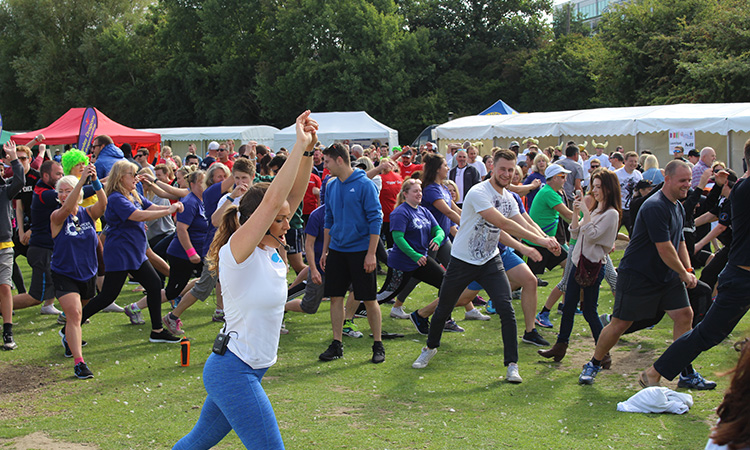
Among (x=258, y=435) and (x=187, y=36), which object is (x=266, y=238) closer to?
(x=258, y=435)

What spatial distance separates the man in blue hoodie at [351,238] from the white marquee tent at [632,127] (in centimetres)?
1507

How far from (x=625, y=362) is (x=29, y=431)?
518 centimetres

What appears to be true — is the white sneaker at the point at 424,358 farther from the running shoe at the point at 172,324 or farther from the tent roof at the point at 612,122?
the tent roof at the point at 612,122

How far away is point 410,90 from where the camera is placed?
47938 mm

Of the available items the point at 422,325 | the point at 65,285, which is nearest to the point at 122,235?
the point at 65,285

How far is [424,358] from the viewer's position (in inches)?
256

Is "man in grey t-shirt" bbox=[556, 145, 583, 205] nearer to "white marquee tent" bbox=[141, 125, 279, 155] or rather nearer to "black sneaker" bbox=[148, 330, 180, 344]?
"black sneaker" bbox=[148, 330, 180, 344]

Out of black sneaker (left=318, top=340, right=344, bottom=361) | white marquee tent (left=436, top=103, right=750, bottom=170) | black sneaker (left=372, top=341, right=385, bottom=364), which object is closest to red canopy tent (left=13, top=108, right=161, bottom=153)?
white marquee tent (left=436, top=103, right=750, bottom=170)

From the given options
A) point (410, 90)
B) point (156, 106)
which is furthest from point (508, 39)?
point (156, 106)

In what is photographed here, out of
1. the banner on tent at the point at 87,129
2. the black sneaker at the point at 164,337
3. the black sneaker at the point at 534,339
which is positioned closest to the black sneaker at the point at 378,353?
the black sneaker at the point at 534,339

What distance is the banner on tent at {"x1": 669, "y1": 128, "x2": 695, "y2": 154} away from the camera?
19.1 metres

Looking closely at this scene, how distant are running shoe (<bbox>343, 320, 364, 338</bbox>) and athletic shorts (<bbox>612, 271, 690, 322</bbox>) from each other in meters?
3.13

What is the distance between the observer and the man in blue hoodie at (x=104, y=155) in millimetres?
10273

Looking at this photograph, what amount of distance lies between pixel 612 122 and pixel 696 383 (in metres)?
16.9
